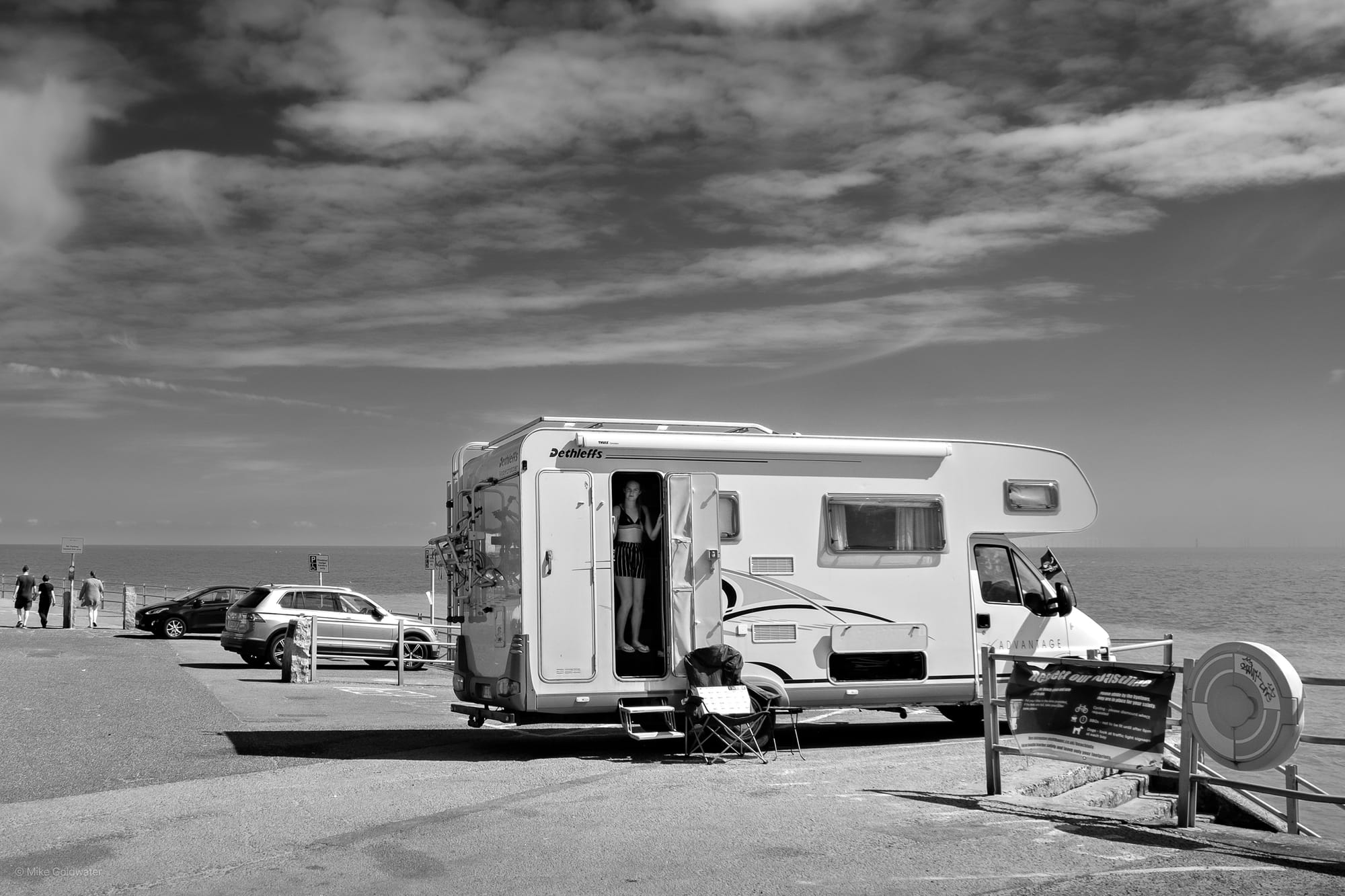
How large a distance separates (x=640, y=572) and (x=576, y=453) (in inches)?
46.6

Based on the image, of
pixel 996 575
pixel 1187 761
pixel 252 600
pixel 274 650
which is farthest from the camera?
pixel 252 600

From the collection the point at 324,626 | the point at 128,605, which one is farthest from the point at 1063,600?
the point at 128,605

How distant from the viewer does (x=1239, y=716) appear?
7.20 meters

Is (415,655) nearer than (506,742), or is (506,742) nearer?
(506,742)

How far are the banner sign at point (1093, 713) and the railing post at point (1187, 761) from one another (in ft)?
0.48

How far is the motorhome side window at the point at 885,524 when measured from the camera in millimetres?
11367

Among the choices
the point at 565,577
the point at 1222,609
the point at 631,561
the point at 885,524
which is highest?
the point at 885,524

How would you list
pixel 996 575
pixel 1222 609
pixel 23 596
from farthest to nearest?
pixel 1222 609
pixel 23 596
pixel 996 575

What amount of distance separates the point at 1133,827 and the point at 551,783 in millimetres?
3884

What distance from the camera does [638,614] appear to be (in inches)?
425

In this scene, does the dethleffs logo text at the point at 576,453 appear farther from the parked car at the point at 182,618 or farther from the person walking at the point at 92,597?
the person walking at the point at 92,597

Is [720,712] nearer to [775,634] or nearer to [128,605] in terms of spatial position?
[775,634]

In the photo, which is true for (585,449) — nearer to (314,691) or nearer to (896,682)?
(896,682)

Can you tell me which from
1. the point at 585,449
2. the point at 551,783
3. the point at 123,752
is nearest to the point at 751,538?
the point at 585,449
